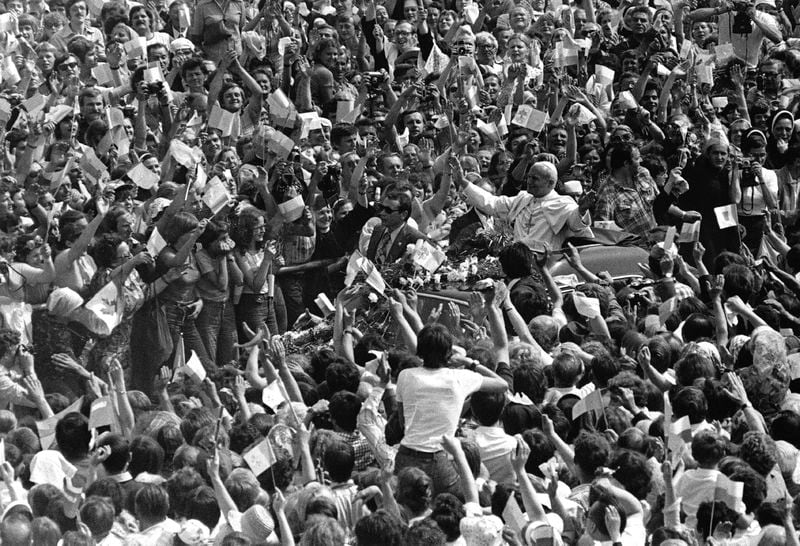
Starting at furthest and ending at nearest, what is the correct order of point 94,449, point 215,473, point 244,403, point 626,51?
point 626,51 < point 244,403 < point 94,449 < point 215,473

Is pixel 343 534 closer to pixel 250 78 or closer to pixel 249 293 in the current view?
pixel 249 293

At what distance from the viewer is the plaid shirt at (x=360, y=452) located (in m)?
9.72

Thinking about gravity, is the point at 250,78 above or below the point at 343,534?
below

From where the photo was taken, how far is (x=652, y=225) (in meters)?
14.6

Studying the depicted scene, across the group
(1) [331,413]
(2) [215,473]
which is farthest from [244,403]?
(2) [215,473]

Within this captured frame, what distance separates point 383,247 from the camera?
1447 centimetres

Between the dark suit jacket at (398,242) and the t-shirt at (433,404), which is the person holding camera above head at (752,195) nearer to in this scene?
the dark suit jacket at (398,242)

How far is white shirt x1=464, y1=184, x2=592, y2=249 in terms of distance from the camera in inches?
531

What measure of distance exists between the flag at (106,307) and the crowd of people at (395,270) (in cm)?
3

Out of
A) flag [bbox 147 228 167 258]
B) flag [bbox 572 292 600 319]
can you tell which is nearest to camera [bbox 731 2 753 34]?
flag [bbox 572 292 600 319]

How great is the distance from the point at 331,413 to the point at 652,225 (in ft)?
17.5

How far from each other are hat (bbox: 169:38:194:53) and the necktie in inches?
148

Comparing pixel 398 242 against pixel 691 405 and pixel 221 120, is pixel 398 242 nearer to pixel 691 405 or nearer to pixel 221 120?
pixel 221 120

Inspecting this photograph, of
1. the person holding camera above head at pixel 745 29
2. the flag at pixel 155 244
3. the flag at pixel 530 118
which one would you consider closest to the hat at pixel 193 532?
the flag at pixel 155 244
